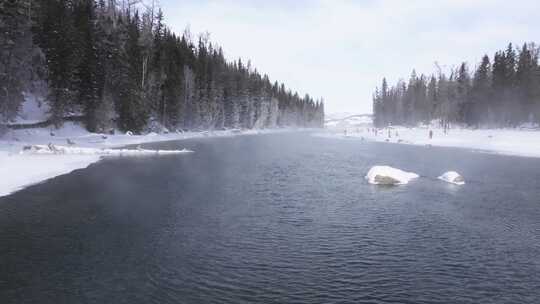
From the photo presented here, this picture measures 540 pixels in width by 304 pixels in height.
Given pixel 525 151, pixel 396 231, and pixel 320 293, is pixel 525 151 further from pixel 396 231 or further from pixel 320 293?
pixel 320 293

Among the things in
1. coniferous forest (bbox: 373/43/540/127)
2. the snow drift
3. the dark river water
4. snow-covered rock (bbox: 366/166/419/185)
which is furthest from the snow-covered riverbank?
coniferous forest (bbox: 373/43/540/127)

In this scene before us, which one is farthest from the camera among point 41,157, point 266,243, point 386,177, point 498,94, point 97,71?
point 498,94

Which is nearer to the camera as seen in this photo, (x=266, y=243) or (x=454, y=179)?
(x=266, y=243)

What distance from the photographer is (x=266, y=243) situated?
1328 centimetres

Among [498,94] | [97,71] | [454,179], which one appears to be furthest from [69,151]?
[498,94]

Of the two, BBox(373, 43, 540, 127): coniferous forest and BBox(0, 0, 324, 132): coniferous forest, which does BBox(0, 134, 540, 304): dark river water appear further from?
BBox(373, 43, 540, 127): coniferous forest

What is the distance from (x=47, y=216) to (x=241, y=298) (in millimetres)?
10729

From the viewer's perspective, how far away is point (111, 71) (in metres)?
60.8

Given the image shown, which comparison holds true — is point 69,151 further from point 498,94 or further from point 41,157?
point 498,94

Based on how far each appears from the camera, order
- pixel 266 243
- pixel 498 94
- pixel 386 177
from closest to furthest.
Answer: pixel 266 243
pixel 386 177
pixel 498 94

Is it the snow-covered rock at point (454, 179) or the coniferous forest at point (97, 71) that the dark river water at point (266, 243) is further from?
the coniferous forest at point (97, 71)

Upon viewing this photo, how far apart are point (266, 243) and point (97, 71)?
179 ft

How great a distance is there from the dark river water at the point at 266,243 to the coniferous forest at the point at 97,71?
81.9 feet

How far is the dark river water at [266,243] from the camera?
970cm
